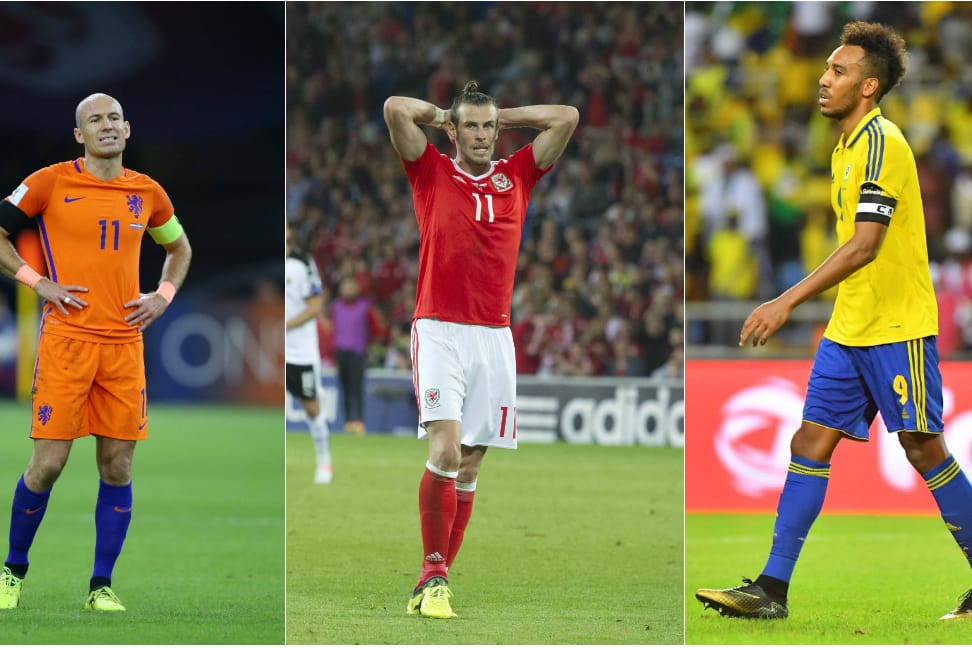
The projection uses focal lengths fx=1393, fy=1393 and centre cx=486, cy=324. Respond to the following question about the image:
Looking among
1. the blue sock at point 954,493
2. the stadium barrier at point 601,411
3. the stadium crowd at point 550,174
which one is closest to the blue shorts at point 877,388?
the blue sock at point 954,493

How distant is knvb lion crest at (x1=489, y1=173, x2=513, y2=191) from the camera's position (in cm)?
542

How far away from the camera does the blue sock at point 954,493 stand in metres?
4.97

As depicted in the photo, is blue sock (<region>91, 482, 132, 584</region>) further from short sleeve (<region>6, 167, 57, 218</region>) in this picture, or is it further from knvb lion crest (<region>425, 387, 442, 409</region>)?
knvb lion crest (<region>425, 387, 442, 409</region>)

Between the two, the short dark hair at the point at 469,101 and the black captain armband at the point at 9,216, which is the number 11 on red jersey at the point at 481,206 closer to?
the short dark hair at the point at 469,101

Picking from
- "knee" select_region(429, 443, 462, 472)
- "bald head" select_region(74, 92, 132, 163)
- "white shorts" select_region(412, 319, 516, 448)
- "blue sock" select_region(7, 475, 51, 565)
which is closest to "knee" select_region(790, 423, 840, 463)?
"white shorts" select_region(412, 319, 516, 448)

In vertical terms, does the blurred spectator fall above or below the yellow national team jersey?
below

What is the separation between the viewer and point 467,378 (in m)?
5.42

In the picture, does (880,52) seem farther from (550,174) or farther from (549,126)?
(550,174)

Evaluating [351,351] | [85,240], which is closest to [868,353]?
[85,240]

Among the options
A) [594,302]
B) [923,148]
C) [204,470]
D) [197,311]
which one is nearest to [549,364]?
[594,302]

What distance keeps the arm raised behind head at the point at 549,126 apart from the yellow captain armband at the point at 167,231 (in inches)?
56.5

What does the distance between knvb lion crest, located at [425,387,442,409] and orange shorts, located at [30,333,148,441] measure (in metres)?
1.12

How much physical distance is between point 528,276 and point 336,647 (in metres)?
11.4

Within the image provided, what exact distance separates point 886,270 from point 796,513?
920 millimetres
